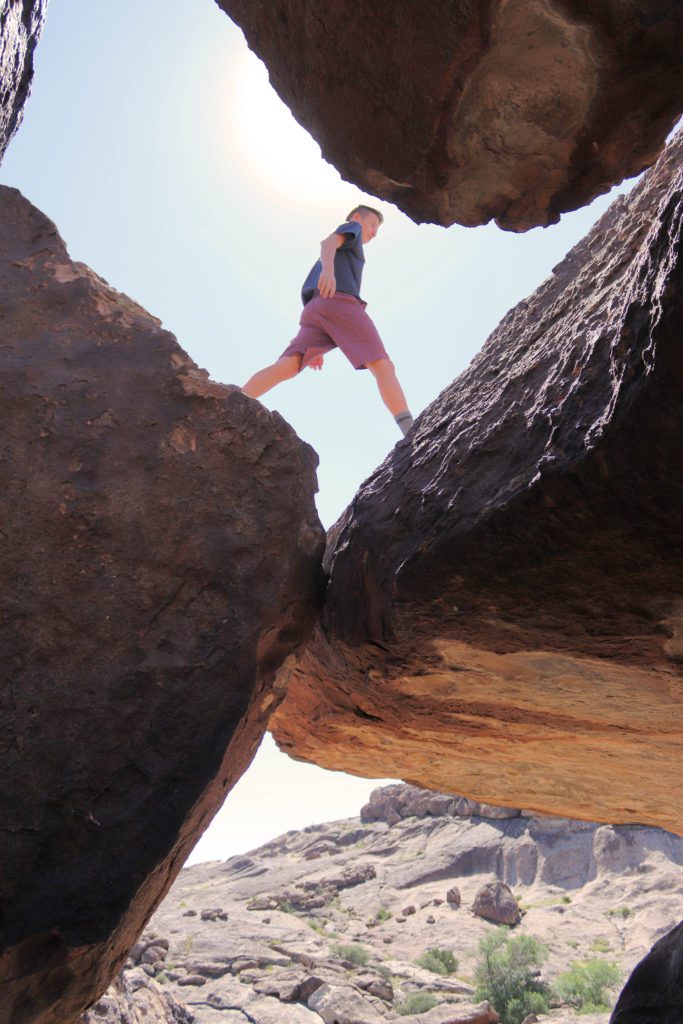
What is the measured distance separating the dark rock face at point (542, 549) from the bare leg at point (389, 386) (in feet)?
3.00

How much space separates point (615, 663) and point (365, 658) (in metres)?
1.00

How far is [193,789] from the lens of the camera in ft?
8.98

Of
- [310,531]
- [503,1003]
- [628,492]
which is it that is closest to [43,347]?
[310,531]

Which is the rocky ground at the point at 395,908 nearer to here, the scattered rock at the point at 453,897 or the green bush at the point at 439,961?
the scattered rock at the point at 453,897

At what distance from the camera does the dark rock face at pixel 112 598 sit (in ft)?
8.42

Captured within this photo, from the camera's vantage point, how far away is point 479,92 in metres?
2.38

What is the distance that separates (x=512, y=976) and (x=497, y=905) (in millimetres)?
4293

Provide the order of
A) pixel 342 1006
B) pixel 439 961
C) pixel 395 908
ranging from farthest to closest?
pixel 395 908, pixel 439 961, pixel 342 1006

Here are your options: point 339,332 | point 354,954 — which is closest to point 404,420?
point 339,332

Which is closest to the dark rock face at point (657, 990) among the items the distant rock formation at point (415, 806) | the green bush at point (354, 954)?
the green bush at point (354, 954)

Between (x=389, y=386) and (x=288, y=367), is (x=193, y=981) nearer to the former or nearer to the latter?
(x=288, y=367)

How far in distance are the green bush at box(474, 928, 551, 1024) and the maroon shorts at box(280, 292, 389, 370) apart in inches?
560

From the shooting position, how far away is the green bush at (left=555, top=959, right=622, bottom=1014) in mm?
14445

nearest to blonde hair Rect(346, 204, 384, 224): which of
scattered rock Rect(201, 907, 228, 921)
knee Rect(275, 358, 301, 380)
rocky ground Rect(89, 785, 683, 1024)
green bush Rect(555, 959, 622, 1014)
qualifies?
knee Rect(275, 358, 301, 380)
